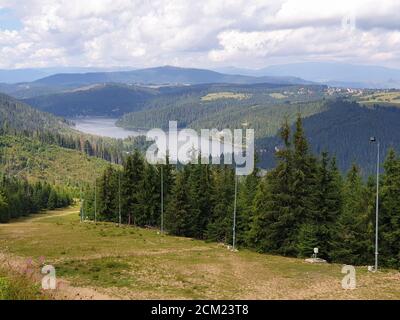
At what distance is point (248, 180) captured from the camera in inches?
2347

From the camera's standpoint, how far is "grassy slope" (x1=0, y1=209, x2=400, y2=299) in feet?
78.4

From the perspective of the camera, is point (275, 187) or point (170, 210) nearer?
point (275, 187)

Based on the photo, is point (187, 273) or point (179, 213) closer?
point (187, 273)

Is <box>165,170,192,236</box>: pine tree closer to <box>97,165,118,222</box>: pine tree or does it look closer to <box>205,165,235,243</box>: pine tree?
<box>205,165,235,243</box>: pine tree

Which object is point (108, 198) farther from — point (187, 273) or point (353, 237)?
point (187, 273)

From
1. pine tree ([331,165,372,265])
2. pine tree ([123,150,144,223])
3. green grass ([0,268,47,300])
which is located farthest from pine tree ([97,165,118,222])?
green grass ([0,268,47,300])

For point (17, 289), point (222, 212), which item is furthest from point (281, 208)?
point (17, 289)

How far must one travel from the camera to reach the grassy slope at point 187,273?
23.9 m

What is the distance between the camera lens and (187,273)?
28.9 metres

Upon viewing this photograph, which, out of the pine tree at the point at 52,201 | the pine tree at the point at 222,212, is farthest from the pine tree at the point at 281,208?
the pine tree at the point at 52,201
